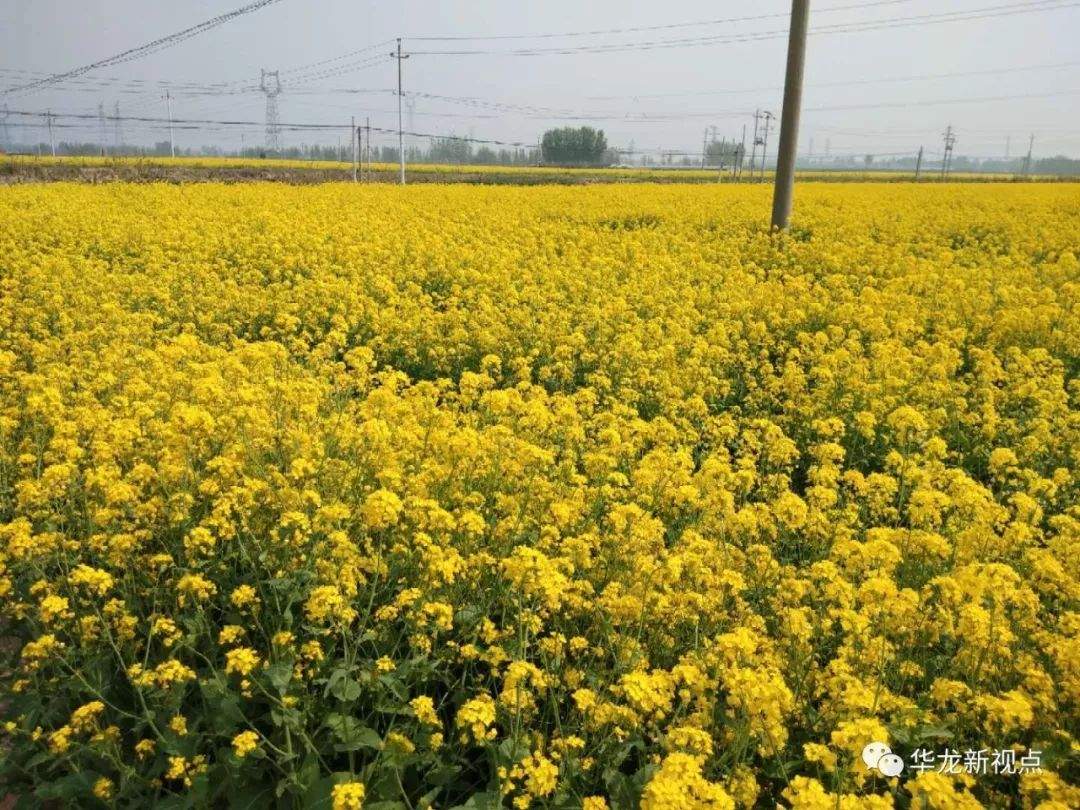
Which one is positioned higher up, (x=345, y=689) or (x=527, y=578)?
(x=527, y=578)

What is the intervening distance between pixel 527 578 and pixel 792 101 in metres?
12.4

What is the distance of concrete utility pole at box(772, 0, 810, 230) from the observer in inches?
501

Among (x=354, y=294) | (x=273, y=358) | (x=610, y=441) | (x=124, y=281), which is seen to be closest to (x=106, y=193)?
(x=124, y=281)

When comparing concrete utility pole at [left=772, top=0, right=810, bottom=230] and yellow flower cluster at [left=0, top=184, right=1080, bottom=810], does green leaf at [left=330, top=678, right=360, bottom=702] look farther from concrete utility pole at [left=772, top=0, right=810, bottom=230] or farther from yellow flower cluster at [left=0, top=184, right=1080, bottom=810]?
concrete utility pole at [left=772, top=0, right=810, bottom=230]

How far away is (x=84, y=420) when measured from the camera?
400cm

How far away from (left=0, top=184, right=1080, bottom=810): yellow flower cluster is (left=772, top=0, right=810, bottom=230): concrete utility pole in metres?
7.10

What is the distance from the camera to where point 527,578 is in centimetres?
257

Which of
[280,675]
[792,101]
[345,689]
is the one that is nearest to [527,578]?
[345,689]

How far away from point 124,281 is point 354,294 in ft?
8.41

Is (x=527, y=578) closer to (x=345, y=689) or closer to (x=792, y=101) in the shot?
(x=345, y=689)

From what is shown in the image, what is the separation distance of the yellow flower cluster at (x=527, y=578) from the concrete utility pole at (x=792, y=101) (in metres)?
7.10

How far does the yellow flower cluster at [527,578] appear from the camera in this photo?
7.88 feet

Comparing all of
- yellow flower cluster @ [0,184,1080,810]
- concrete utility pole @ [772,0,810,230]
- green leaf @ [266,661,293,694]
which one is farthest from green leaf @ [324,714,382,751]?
concrete utility pole @ [772,0,810,230]

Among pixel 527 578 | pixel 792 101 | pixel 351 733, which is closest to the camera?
pixel 351 733
